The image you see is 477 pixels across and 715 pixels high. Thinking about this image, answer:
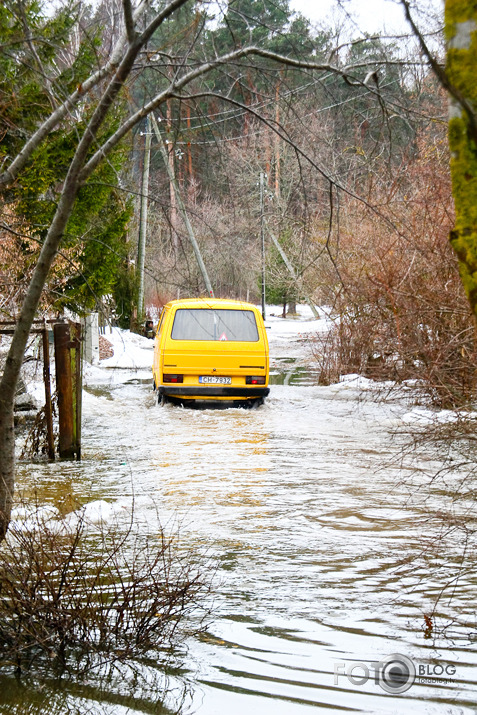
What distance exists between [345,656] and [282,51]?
377 cm

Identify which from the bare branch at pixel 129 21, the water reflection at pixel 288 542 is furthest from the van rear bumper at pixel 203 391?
the bare branch at pixel 129 21

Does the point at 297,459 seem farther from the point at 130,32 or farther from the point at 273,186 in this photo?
the point at 273,186

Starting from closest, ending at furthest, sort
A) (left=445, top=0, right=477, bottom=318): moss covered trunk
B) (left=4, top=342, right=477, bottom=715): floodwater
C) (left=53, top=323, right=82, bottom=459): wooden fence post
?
(left=445, top=0, right=477, bottom=318): moss covered trunk
(left=4, top=342, right=477, bottom=715): floodwater
(left=53, top=323, right=82, bottom=459): wooden fence post

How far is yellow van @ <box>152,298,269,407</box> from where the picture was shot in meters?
14.7

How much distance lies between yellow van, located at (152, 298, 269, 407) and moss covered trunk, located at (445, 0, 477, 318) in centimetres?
1203

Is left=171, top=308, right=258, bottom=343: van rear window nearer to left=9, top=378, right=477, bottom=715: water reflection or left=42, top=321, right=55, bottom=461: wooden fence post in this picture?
left=9, top=378, right=477, bottom=715: water reflection

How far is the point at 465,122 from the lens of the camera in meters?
2.49

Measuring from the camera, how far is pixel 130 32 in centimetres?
515

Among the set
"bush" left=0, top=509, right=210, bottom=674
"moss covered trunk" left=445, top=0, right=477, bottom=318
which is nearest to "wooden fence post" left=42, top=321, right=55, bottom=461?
"bush" left=0, top=509, right=210, bottom=674

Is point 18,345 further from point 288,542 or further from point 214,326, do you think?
point 214,326

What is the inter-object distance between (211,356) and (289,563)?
329 inches

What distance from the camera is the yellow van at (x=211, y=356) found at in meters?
14.7

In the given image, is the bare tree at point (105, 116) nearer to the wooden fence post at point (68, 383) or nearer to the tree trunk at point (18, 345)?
the tree trunk at point (18, 345)

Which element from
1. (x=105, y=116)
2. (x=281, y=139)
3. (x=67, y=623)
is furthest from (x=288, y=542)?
(x=281, y=139)
